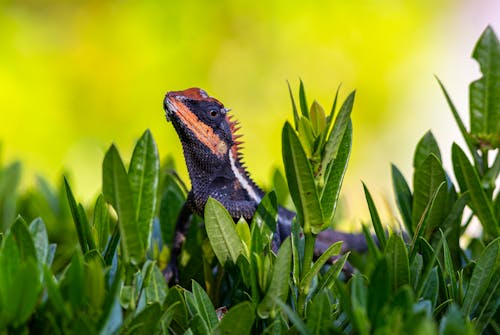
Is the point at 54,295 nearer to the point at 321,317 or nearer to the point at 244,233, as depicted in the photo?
the point at 321,317

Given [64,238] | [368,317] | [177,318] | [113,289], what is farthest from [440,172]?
[64,238]

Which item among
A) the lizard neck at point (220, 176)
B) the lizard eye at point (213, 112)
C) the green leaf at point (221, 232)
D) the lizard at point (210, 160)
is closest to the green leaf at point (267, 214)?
the green leaf at point (221, 232)

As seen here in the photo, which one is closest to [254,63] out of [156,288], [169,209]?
[169,209]

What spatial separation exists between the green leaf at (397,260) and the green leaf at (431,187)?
386 mm

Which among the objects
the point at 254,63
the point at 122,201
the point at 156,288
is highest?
the point at 254,63

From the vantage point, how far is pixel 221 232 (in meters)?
1.91

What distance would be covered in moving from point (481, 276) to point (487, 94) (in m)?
0.65

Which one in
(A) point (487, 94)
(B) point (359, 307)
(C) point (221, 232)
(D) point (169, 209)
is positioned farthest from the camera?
(D) point (169, 209)

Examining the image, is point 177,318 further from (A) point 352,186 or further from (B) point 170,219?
(A) point 352,186

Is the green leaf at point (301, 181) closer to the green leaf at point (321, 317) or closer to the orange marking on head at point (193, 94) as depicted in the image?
the green leaf at point (321, 317)

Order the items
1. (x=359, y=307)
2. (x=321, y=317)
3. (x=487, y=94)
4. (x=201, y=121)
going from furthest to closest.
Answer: (x=201, y=121) → (x=487, y=94) → (x=321, y=317) → (x=359, y=307)

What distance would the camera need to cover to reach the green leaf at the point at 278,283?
1664mm

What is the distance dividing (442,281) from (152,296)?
0.73 m

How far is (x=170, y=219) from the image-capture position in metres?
2.71
